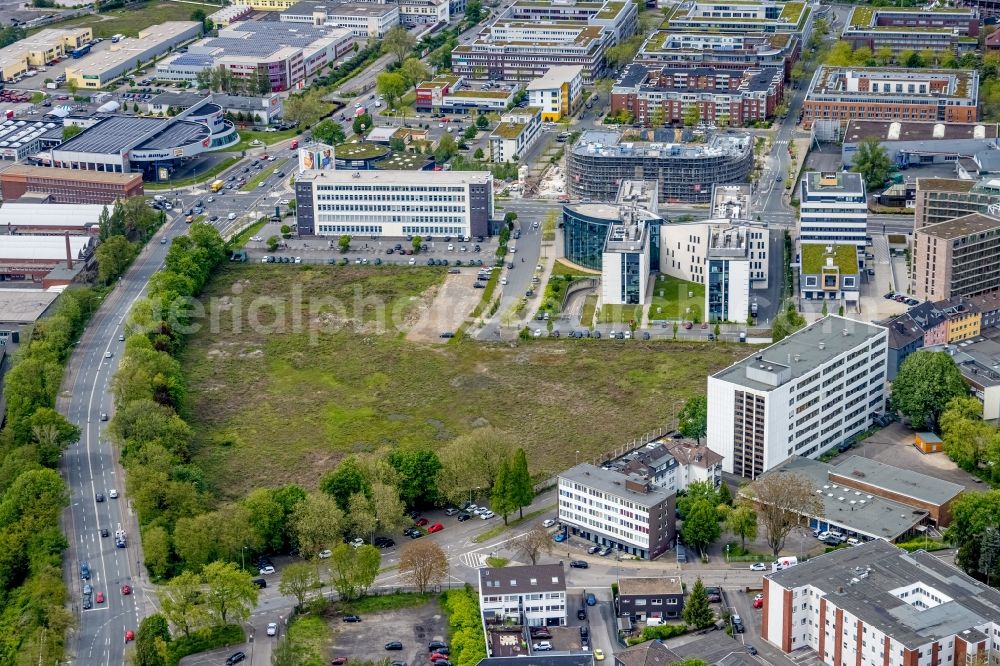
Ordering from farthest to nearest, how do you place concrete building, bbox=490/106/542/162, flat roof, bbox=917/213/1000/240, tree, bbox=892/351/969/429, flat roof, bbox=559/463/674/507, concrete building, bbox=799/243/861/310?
concrete building, bbox=490/106/542/162, concrete building, bbox=799/243/861/310, flat roof, bbox=917/213/1000/240, tree, bbox=892/351/969/429, flat roof, bbox=559/463/674/507

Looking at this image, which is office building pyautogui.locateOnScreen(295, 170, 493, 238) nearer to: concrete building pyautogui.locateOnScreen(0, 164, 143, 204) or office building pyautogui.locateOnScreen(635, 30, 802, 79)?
concrete building pyautogui.locateOnScreen(0, 164, 143, 204)

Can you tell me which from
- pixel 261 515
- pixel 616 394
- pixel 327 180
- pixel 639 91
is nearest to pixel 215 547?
pixel 261 515

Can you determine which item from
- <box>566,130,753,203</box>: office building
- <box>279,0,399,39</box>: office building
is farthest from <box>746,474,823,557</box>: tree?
<box>279,0,399,39</box>: office building

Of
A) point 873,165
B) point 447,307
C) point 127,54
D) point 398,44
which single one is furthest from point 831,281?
point 127,54

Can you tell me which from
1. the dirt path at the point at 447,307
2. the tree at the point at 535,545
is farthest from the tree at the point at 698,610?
the dirt path at the point at 447,307

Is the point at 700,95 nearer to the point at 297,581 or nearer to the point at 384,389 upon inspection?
the point at 384,389
